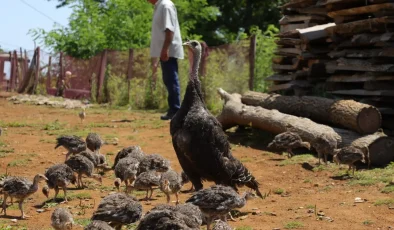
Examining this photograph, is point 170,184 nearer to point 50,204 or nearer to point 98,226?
point 50,204

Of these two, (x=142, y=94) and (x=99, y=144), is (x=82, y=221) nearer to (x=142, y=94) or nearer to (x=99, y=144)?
(x=99, y=144)

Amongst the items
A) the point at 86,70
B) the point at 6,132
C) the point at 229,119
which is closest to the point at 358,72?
the point at 229,119

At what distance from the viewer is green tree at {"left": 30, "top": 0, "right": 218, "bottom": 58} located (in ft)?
107

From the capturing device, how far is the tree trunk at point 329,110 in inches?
518

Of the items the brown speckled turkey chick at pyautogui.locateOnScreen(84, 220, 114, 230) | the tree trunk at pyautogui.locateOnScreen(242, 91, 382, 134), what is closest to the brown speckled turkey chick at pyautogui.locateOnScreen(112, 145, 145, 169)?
the brown speckled turkey chick at pyautogui.locateOnScreen(84, 220, 114, 230)

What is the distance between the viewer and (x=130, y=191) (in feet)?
33.4

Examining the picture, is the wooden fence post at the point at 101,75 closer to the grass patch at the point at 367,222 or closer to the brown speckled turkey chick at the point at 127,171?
the brown speckled turkey chick at the point at 127,171

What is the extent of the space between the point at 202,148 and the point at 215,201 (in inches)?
50.2

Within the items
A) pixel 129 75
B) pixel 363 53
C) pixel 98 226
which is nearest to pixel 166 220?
pixel 98 226

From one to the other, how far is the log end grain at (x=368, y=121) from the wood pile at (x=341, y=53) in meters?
0.99

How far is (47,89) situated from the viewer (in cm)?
3369

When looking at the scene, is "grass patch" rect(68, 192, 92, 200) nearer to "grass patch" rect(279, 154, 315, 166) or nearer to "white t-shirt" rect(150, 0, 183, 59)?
"grass patch" rect(279, 154, 315, 166)

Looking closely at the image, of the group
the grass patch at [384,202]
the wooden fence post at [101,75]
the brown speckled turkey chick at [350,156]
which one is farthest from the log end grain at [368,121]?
the wooden fence post at [101,75]

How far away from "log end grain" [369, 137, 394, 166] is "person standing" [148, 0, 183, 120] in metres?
5.54
